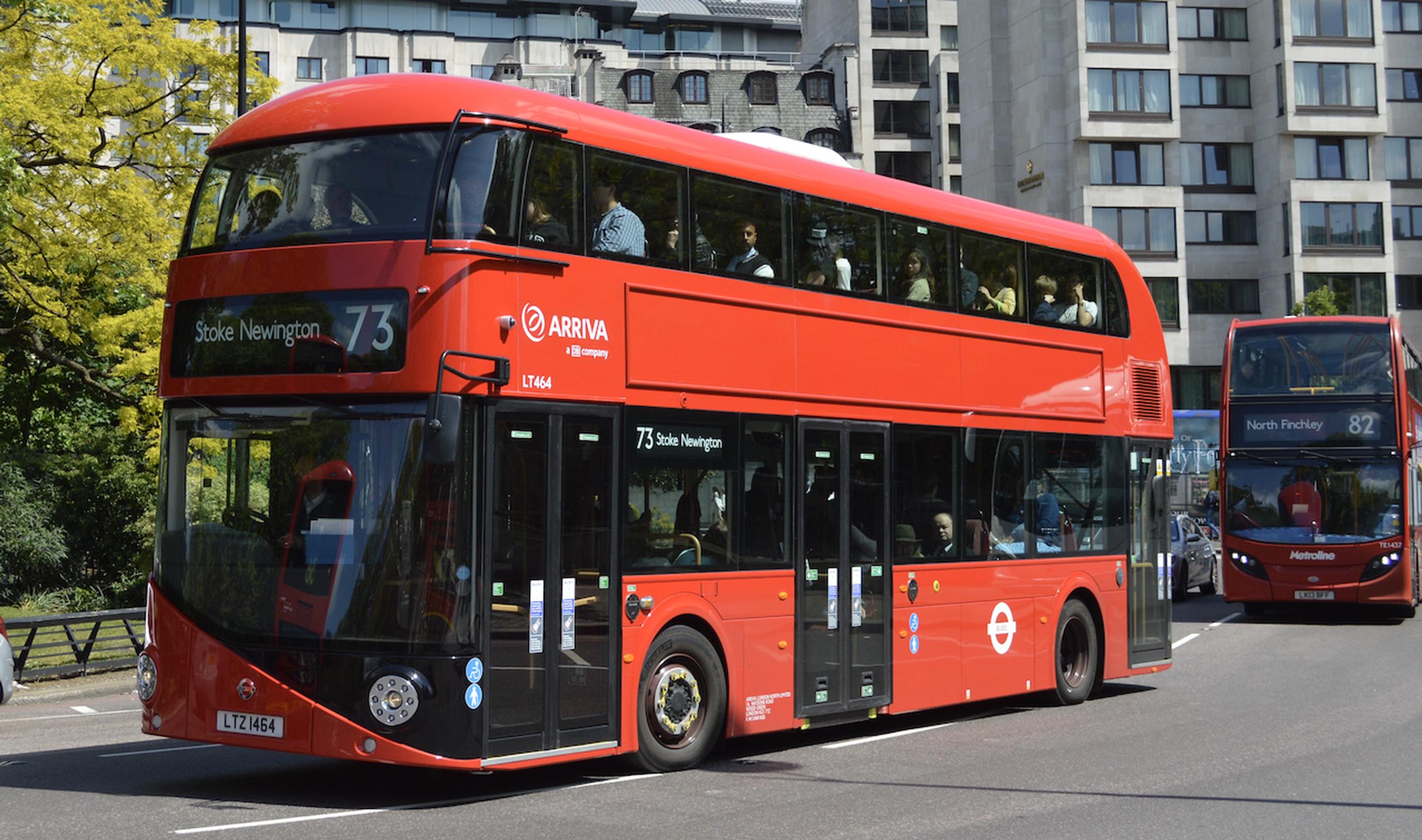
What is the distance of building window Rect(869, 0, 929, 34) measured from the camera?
8575 centimetres

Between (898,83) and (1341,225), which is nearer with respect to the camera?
(1341,225)

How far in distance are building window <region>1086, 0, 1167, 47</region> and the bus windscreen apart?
42.1 metres

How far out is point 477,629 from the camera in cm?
941

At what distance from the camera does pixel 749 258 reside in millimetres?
11883

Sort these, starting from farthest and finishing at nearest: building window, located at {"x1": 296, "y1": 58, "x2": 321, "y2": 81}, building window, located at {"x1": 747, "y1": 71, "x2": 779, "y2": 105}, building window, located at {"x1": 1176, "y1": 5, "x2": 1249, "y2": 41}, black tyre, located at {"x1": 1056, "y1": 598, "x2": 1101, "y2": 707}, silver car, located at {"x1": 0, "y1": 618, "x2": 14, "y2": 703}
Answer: building window, located at {"x1": 296, "y1": 58, "x2": 321, "y2": 81} → building window, located at {"x1": 747, "y1": 71, "x2": 779, "y2": 105} → building window, located at {"x1": 1176, "y1": 5, "x2": 1249, "y2": 41} → silver car, located at {"x1": 0, "y1": 618, "x2": 14, "y2": 703} → black tyre, located at {"x1": 1056, "y1": 598, "x2": 1101, "y2": 707}

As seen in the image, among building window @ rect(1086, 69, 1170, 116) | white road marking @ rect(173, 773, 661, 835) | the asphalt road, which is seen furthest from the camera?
building window @ rect(1086, 69, 1170, 116)

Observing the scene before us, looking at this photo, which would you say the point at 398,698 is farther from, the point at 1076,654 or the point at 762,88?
the point at 762,88

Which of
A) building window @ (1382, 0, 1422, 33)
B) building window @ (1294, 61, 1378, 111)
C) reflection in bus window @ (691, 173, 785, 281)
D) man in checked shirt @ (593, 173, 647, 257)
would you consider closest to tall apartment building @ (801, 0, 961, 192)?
building window @ (1294, 61, 1378, 111)

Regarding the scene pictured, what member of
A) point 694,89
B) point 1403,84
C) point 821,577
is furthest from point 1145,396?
point 694,89

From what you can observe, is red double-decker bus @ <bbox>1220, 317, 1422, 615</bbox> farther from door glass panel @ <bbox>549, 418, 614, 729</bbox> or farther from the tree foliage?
door glass panel @ <bbox>549, 418, 614, 729</bbox>

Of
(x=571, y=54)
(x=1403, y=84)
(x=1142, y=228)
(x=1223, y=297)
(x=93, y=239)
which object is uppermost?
(x=571, y=54)

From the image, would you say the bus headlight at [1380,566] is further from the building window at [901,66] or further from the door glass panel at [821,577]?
the building window at [901,66]

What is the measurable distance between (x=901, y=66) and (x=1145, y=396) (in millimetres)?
71506

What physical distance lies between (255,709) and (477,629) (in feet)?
4.80
